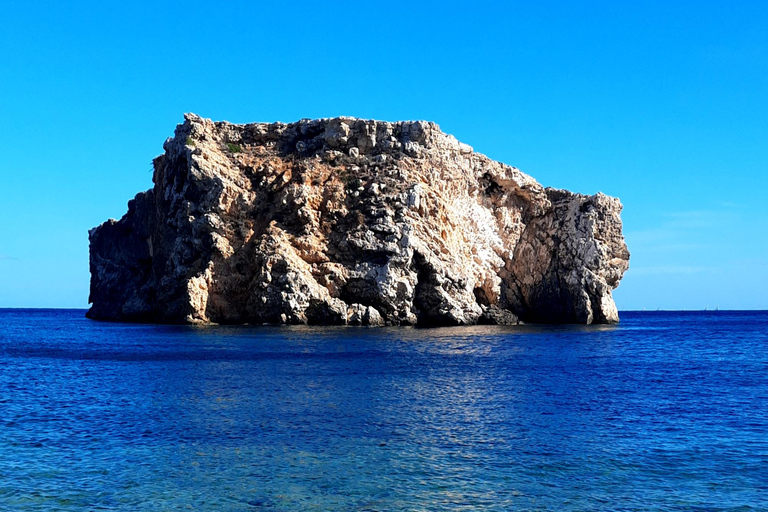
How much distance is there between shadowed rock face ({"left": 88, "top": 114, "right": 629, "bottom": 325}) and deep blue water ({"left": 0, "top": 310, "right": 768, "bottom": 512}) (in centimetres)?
2532

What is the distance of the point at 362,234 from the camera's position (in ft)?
201

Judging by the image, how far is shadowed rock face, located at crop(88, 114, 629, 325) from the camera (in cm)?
6019

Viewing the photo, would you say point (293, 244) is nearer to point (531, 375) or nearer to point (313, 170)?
point (313, 170)

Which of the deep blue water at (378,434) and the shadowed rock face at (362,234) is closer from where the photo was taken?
the deep blue water at (378,434)

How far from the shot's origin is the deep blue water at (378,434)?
41.5 ft

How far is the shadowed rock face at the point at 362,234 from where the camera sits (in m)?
60.2

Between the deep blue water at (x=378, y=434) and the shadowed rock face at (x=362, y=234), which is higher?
the shadowed rock face at (x=362, y=234)

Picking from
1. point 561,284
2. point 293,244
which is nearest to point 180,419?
point 293,244

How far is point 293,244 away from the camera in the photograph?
6138 cm

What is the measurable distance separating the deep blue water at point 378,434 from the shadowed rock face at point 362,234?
83.1ft

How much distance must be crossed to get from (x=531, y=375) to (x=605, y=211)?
45976mm

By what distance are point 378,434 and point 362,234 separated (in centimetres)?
4449

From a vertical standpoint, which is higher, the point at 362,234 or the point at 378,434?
the point at 362,234

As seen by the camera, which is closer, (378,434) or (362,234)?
(378,434)
